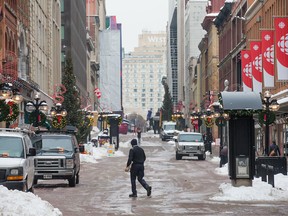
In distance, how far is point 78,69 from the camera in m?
132

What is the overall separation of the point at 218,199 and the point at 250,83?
114 ft

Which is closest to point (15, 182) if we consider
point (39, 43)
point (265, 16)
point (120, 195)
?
point (120, 195)

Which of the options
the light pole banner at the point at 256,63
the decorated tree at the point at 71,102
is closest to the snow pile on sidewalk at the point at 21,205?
the light pole banner at the point at 256,63

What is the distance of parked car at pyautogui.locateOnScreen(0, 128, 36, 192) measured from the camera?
22219mm

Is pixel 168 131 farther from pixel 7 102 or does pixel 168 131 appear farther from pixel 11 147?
pixel 11 147

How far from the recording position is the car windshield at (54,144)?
32.5 m

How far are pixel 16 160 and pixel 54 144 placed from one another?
10125 millimetres

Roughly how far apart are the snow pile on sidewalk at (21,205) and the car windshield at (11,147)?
5.15 m

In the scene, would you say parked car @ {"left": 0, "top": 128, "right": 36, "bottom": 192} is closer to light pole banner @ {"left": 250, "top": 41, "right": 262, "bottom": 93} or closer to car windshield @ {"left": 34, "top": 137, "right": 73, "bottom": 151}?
car windshield @ {"left": 34, "top": 137, "right": 73, "bottom": 151}

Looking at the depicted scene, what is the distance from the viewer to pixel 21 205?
55.6 feet

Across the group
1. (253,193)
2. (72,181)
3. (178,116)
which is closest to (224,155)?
(72,181)

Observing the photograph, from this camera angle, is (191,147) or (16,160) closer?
(16,160)

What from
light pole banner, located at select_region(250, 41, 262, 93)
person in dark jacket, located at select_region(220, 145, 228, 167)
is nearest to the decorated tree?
light pole banner, located at select_region(250, 41, 262, 93)

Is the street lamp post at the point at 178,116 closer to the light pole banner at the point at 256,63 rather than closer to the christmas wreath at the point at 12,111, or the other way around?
the light pole banner at the point at 256,63
